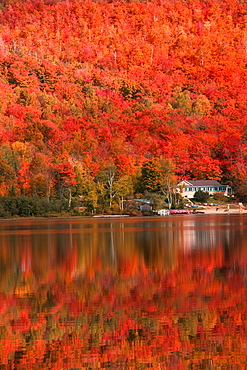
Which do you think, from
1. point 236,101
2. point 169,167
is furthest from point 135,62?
point 169,167

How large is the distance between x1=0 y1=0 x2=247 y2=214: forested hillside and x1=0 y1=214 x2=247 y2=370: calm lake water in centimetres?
5711

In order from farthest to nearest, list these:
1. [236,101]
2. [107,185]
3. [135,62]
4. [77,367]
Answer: [135,62]
[236,101]
[107,185]
[77,367]

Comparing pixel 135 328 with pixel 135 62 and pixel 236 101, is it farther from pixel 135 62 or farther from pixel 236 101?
pixel 135 62

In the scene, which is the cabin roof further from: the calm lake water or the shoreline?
the calm lake water

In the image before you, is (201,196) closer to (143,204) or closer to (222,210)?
(222,210)

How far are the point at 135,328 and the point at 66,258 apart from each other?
595 inches

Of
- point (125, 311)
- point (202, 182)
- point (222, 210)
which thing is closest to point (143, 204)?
point (222, 210)

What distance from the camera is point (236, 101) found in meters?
166

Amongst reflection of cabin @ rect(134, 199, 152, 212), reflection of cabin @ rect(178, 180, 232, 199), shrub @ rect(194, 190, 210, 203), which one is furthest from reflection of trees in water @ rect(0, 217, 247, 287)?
reflection of cabin @ rect(178, 180, 232, 199)

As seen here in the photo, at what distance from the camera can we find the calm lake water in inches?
497

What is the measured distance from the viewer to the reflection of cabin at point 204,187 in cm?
9606

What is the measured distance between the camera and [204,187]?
97438 mm

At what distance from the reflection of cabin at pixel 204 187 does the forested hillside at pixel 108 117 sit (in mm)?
1544

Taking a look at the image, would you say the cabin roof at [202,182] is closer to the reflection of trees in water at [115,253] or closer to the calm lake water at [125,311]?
the reflection of trees in water at [115,253]
